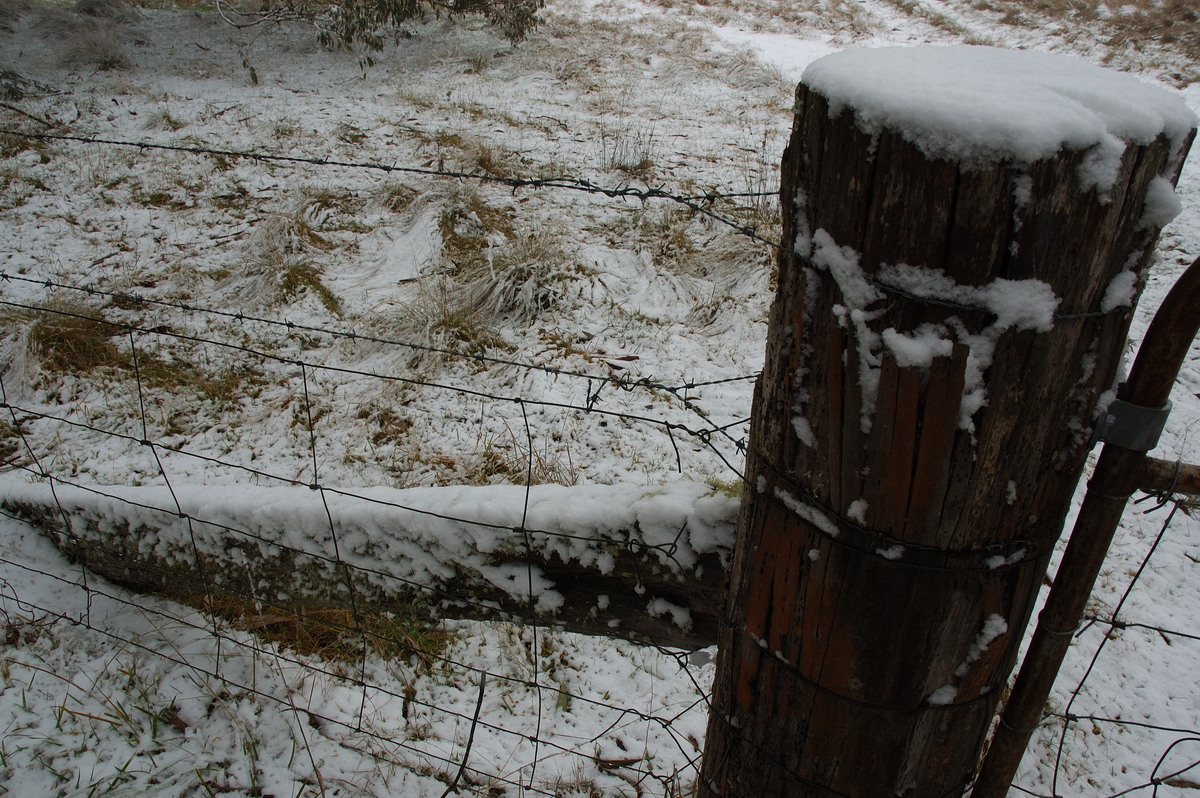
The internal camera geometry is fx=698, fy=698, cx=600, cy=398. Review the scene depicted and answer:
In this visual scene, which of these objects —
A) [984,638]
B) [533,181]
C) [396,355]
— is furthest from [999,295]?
[396,355]

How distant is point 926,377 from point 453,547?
3.44ft

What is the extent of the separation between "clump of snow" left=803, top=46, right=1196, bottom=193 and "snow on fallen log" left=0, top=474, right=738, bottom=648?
74 cm

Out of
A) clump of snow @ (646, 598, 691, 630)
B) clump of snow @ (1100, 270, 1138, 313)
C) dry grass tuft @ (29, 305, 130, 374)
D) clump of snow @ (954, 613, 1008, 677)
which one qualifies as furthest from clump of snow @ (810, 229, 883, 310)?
dry grass tuft @ (29, 305, 130, 374)

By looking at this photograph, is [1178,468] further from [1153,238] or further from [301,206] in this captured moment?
[301,206]

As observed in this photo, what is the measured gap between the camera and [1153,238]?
33.8 inches

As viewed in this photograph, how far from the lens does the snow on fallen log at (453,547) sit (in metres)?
1.36

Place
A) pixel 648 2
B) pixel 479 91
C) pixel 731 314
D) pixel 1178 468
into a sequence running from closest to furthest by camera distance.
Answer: pixel 1178 468
pixel 731 314
pixel 479 91
pixel 648 2

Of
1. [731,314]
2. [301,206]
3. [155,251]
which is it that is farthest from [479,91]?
[731,314]

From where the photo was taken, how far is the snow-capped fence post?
30.7 inches

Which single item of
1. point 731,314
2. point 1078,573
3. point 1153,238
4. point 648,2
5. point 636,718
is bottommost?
point 636,718

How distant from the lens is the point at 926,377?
857 mm

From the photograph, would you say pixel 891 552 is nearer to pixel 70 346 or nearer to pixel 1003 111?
pixel 1003 111

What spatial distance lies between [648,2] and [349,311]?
9322mm

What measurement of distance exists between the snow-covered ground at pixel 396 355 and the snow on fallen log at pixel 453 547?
3.4 inches
